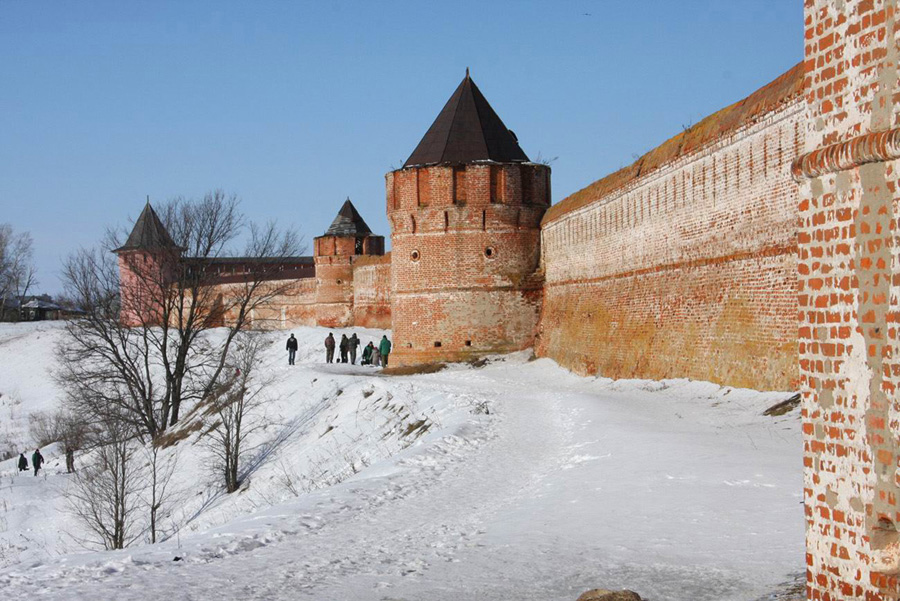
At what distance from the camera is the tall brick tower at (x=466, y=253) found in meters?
25.6

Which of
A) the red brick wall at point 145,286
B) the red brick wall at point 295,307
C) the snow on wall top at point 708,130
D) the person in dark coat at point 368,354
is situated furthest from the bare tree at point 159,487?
the red brick wall at point 295,307

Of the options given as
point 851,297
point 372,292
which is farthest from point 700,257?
point 372,292

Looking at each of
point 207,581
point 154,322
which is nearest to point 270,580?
point 207,581

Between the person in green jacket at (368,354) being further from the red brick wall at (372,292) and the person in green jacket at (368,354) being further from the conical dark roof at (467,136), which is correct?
the red brick wall at (372,292)

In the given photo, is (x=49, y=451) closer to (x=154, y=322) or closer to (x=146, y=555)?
(x=154, y=322)

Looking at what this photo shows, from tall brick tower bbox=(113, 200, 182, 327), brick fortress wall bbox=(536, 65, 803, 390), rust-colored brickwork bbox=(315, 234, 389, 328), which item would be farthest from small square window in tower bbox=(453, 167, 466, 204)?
rust-colored brickwork bbox=(315, 234, 389, 328)

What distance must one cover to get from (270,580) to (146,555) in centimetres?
124

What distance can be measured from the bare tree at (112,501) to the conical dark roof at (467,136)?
10785 millimetres

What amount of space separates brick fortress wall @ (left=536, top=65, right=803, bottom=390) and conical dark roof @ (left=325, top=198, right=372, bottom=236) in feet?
80.3

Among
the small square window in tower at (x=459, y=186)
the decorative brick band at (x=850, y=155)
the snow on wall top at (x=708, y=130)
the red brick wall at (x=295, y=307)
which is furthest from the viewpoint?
the red brick wall at (x=295, y=307)

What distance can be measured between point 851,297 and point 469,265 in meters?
21.5

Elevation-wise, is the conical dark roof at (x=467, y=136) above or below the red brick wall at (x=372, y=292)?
above

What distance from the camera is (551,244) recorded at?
82.0ft

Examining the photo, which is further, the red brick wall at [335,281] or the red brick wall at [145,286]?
the red brick wall at [335,281]
